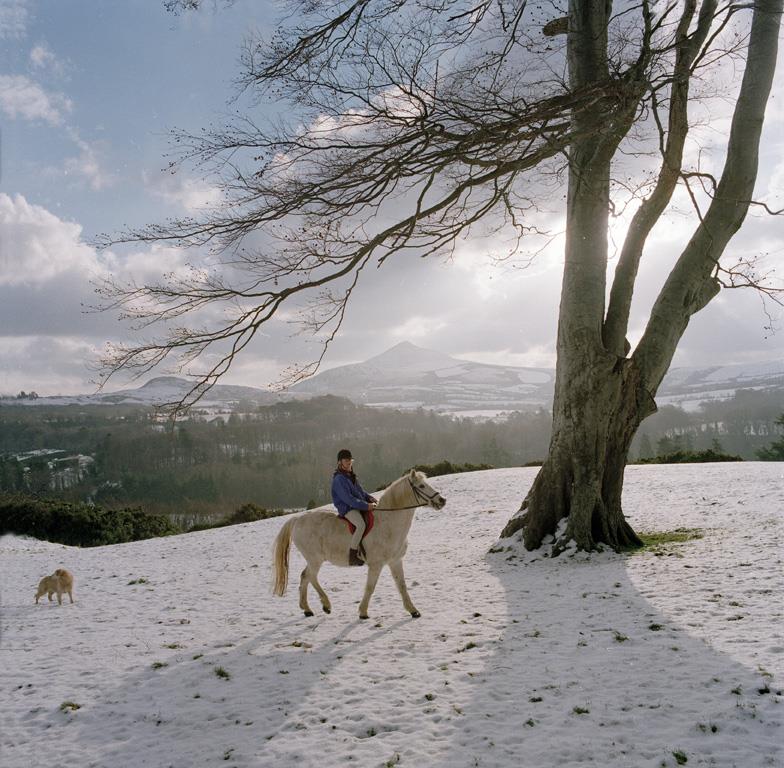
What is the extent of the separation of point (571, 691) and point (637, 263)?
7326mm

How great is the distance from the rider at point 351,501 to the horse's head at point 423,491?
63 cm

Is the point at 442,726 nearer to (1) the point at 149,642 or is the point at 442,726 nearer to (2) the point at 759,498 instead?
(1) the point at 149,642

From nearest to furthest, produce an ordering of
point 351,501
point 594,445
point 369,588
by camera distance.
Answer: point 351,501 → point 369,588 → point 594,445

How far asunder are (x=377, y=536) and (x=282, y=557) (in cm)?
161

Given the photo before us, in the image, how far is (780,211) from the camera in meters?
7.15

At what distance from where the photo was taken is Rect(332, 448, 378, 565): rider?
6.57 meters

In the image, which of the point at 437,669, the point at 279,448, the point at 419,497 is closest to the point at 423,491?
the point at 419,497

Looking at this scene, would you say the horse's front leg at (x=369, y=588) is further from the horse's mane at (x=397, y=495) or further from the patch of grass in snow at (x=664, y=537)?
the patch of grass in snow at (x=664, y=537)

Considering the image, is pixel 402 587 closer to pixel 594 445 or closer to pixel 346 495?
pixel 346 495

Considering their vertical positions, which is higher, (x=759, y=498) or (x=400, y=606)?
(x=759, y=498)

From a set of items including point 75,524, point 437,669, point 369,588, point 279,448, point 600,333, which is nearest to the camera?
A: point 437,669

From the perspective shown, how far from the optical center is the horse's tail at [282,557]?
718 cm

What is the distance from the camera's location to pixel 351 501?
6.55 metres

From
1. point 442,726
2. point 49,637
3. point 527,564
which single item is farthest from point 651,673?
point 49,637
